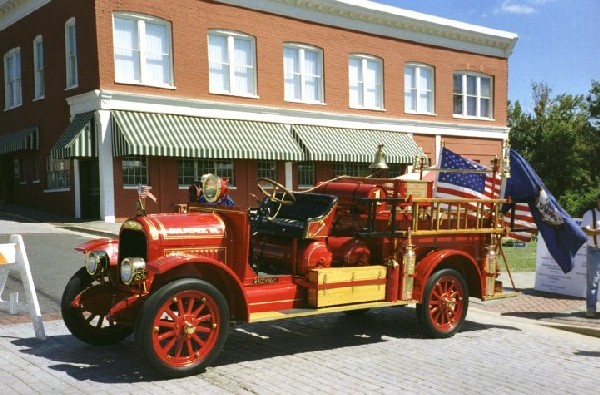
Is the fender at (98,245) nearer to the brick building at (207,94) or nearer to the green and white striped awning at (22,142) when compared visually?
the brick building at (207,94)

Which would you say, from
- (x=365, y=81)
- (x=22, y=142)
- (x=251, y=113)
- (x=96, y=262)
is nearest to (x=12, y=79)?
(x=22, y=142)

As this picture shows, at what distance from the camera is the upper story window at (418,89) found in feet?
88.5

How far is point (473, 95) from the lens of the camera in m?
29.5

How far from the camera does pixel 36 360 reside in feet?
19.0

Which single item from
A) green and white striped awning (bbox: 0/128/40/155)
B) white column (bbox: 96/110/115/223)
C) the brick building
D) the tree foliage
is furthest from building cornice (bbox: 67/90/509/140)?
the tree foliage

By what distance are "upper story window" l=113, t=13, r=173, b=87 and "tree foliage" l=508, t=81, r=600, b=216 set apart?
25942mm

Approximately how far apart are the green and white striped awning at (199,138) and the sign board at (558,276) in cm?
1151

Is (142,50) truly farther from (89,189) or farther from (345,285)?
(345,285)

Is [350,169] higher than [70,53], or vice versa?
[70,53]

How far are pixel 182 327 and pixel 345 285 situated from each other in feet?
6.12

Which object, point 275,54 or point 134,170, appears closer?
point 134,170

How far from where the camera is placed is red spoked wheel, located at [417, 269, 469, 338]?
7.02 meters

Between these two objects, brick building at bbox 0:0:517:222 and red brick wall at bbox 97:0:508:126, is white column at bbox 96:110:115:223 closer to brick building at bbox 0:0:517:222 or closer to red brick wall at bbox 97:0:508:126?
brick building at bbox 0:0:517:222

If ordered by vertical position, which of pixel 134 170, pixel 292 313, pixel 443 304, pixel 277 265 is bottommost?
pixel 443 304
